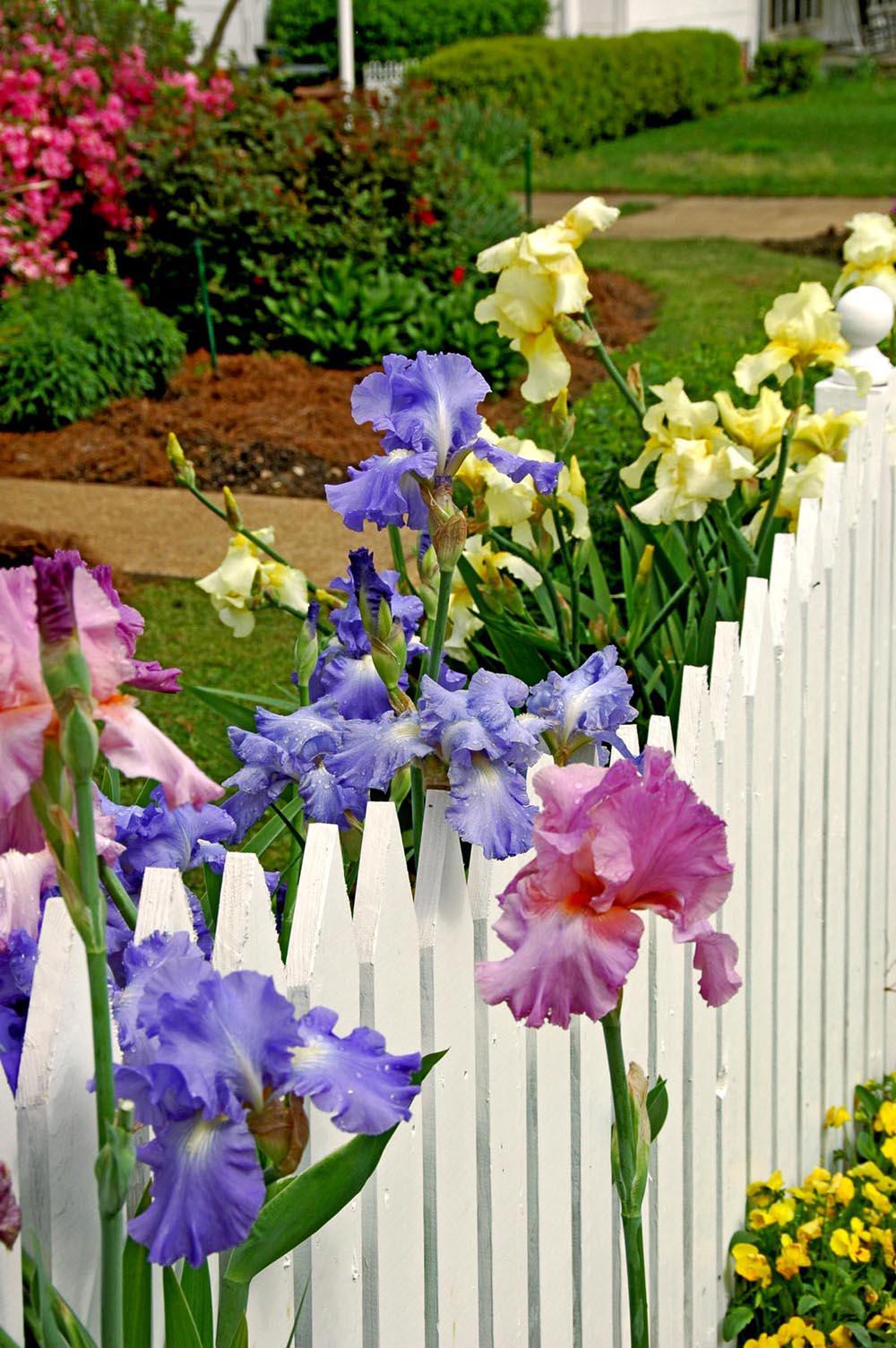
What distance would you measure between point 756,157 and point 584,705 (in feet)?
52.9

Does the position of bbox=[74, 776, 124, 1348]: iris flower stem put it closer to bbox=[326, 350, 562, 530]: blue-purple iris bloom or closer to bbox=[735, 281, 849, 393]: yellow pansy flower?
bbox=[326, 350, 562, 530]: blue-purple iris bloom

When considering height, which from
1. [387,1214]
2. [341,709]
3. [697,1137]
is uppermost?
[341,709]

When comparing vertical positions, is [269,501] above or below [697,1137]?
above

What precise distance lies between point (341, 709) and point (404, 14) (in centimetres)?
1984

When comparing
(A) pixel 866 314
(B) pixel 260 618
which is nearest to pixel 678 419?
(A) pixel 866 314

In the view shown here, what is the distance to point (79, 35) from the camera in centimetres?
1005

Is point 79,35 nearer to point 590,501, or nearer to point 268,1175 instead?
point 590,501

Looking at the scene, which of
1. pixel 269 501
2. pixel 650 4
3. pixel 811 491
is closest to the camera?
pixel 811 491

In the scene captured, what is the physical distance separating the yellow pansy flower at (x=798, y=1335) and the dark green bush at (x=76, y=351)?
551cm

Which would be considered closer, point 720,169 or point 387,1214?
point 387,1214

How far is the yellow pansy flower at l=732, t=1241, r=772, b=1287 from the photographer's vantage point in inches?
91.2

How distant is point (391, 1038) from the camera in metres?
1.44

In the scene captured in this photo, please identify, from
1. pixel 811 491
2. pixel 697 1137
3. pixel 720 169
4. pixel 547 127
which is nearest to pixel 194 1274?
pixel 697 1137

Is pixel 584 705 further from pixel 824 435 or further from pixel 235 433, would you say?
pixel 235 433
